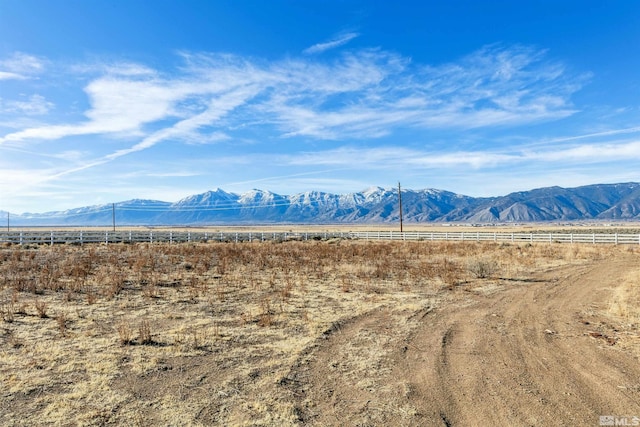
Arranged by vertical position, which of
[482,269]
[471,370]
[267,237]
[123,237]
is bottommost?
[471,370]

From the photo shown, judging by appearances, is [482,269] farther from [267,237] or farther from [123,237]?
[123,237]

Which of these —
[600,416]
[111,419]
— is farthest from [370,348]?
[111,419]

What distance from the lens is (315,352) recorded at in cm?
805

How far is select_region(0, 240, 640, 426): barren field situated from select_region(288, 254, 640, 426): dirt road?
0.10ft

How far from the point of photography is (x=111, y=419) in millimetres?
5383

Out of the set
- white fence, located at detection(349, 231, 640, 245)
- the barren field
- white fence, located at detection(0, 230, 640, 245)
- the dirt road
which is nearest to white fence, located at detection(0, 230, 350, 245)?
white fence, located at detection(0, 230, 640, 245)

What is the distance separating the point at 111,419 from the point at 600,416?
644cm

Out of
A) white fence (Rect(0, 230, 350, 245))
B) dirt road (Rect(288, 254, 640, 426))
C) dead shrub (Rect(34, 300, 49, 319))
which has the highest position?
white fence (Rect(0, 230, 350, 245))

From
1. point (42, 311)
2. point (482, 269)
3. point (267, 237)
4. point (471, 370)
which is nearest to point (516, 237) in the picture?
point (267, 237)

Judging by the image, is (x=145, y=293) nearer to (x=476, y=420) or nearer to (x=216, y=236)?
(x=476, y=420)

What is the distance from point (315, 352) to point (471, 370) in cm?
290

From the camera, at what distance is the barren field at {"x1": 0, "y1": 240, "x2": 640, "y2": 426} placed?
561 centimetres

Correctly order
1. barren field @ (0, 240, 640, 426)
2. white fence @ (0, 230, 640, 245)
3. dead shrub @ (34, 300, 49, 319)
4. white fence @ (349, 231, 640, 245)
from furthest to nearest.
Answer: white fence @ (349, 231, 640, 245)
white fence @ (0, 230, 640, 245)
dead shrub @ (34, 300, 49, 319)
barren field @ (0, 240, 640, 426)

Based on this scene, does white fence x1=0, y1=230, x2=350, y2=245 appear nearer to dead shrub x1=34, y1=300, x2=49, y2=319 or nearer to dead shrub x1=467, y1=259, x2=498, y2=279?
dead shrub x1=467, y1=259, x2=498, y2=279
